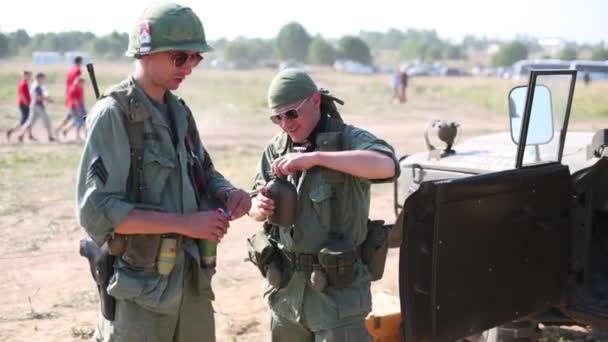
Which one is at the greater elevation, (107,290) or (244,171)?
(107,290)

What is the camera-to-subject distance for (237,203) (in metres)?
2.94

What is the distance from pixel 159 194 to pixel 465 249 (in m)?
1.48

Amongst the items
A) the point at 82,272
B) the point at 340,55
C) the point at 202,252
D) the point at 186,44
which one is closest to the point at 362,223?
the point at 202,252

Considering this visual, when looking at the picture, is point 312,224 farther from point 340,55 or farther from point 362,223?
point 340,55

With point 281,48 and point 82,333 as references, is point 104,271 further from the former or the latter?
point 281,48

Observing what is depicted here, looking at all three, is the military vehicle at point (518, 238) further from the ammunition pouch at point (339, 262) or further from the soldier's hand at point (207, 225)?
the soldier's hand at point (207, 225)

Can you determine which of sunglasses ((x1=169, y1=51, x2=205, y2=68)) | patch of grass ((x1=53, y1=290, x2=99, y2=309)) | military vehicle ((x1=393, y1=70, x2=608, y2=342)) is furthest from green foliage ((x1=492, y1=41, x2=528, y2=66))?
sunglasses ((x1=169, y1=51, x2=205, y2=68))

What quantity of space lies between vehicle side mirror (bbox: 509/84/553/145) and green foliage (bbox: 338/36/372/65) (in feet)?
400

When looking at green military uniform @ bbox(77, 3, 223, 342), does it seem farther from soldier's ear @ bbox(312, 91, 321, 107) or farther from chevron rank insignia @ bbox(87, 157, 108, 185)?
soldier's ear @ bbox(312, 91, 321, 107)

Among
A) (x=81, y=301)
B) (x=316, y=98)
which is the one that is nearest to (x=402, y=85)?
(x=81, y=301)

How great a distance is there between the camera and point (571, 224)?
164 inches

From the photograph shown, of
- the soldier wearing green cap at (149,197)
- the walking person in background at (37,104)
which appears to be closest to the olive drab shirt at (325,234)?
the soldier wearing green cap at (149,197)

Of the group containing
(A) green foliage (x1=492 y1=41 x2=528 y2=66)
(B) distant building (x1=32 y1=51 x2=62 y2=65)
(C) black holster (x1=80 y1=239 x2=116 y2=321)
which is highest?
(C) black holster (x1=80 y1=239 x2=116 y2=321)

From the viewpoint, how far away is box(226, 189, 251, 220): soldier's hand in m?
2.92
